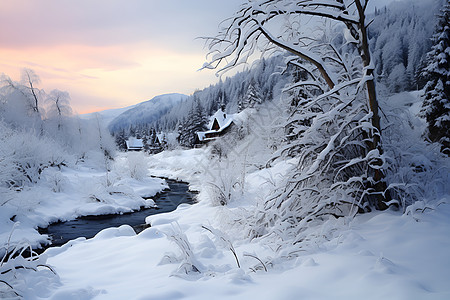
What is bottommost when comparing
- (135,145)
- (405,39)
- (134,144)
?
(135,145)

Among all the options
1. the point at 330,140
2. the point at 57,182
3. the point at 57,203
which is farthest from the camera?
the point at 57,182

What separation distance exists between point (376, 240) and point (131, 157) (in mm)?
22440

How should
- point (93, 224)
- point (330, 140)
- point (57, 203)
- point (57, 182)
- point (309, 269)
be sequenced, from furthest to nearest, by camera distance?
point (57, 182), point (57, 203), point (93, 224), point (330, 140), point (309, 269)

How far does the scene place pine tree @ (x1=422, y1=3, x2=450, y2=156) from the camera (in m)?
14.6

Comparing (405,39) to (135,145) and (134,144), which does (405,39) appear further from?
(134,144)

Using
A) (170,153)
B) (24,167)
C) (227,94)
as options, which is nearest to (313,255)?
(24,167)

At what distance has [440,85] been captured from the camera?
1475 cm

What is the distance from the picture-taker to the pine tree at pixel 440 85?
48.0 ft

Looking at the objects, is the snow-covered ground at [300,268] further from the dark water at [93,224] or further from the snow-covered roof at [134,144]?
the snow-covered roof at [134,144]

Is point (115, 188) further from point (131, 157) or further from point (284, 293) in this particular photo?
point (284, 293)

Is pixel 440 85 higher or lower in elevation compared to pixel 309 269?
higher

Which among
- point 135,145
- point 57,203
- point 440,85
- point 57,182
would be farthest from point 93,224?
point 135,145

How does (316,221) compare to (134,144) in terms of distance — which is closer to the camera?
(316,221)

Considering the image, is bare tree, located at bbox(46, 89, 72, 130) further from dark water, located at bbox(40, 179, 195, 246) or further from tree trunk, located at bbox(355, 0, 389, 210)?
tree trunk, located at bbox(355, 0, 389, 210)
